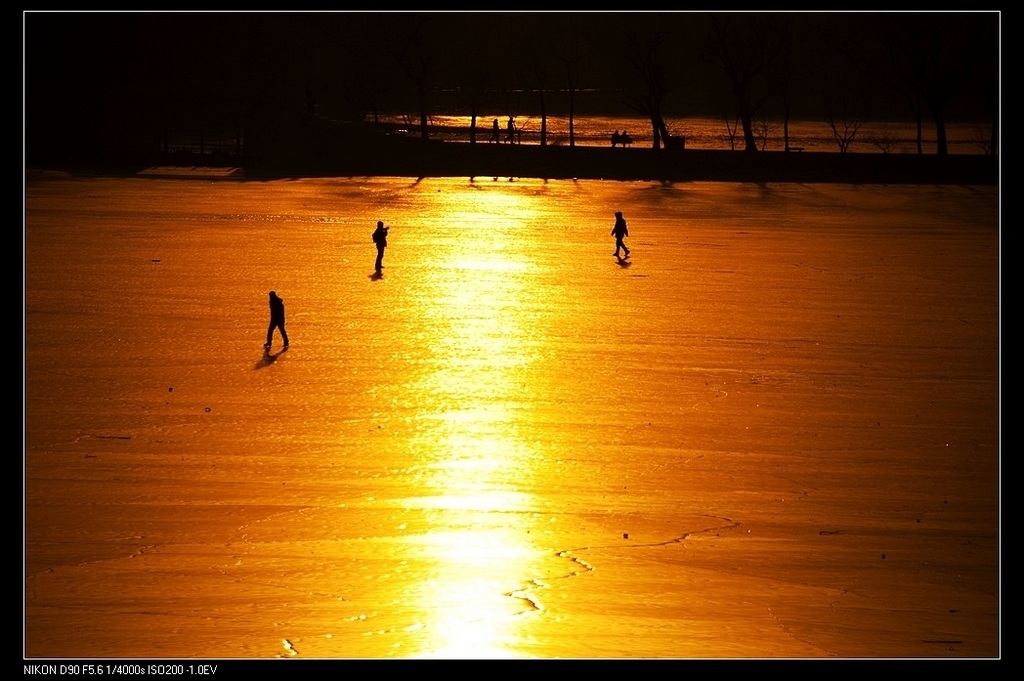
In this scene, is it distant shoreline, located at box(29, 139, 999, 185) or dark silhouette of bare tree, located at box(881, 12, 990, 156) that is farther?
dark silhouette of bare tree, located at box(881, 12, 990, 156)

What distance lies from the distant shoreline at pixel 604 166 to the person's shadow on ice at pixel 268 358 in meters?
30.3

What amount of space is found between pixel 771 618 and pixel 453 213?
26.0 meters

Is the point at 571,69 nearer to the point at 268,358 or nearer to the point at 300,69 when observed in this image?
the point at 300,69

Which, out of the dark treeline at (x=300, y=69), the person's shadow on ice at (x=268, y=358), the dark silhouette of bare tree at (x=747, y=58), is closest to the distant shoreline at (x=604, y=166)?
the dark treeline at (x=300, y=69)

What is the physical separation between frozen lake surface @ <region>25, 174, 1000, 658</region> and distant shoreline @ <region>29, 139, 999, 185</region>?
74.9 ft

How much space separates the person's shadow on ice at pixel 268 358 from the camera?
55.2 feet

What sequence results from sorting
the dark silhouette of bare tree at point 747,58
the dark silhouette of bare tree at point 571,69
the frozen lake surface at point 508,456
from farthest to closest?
1. the dark silhouette of bare tree at point 571,69
2. the dark silhouette of bare tree at point 747,58
3. the frozen lake surface at point 508,456

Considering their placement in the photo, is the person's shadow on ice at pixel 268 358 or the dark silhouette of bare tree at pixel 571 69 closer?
the person's shadow on ice at pixel 268 358

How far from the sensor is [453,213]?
35.1 metres

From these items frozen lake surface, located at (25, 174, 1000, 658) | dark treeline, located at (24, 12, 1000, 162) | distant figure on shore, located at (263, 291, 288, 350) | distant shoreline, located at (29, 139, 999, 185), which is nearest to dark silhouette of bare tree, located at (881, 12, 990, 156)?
dark treeline, located at (24, 12, 1000, 162)

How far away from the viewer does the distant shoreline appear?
159 ft

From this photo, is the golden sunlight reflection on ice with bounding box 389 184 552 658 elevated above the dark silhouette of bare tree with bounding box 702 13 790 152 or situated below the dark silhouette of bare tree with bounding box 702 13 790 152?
below

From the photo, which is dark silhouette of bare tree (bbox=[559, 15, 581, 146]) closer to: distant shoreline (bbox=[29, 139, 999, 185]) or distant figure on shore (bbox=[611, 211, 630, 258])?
distant shoreline (bbox=[29, 139, 999, 185])

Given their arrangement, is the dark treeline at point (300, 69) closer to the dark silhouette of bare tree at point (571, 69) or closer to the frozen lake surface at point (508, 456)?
the dark silhouette of bare tree at point (571, 69)
